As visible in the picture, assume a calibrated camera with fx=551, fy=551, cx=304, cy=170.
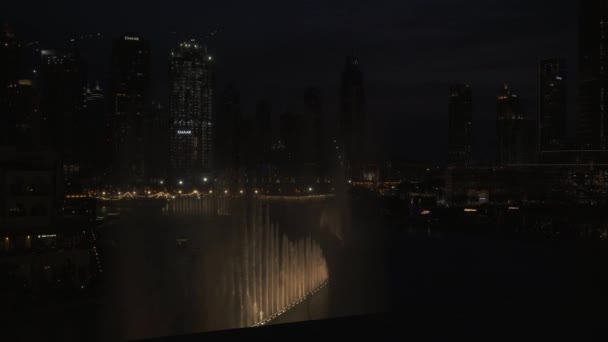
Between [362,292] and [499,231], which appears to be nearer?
[362,292]

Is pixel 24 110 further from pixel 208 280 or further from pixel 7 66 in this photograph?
pixel 208 280

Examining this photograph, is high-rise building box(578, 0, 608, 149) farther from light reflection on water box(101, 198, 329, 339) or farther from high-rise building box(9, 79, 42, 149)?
high-rise building box(9, 79, 42, 149)

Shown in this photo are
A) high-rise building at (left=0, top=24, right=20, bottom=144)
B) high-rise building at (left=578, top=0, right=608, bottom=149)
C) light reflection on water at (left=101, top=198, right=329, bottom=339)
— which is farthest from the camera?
high-rise building at (left=578, top=0, right=608, bottom=149)

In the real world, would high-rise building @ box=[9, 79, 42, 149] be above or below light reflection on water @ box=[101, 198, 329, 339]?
above

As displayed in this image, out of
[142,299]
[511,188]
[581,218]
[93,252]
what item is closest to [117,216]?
[93,252]

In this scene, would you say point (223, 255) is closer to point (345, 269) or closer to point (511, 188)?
point (345, 269)

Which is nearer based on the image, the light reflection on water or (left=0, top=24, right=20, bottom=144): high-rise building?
the light reflection on water

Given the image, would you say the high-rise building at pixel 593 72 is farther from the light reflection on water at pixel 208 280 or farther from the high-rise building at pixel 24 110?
the high-rise building at pixel 24 110

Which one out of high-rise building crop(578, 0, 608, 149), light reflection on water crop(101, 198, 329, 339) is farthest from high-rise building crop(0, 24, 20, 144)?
high-rise building crop(578, 0, 608, 149)
